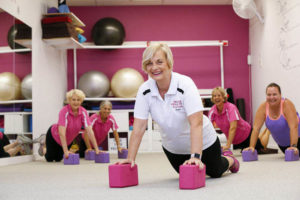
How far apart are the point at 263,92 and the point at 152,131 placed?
1.80m

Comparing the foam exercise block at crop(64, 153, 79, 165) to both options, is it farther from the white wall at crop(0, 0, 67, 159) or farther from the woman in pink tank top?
the woman in pink tank top

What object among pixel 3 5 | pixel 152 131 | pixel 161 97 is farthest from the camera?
pixel 152 131

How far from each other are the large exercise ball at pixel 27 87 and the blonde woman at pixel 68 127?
0.58m

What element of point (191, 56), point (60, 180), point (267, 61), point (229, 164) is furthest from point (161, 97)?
point (191, 56)

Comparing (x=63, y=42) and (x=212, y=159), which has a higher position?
(x=63, y=42)

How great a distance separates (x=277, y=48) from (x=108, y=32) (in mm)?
2570

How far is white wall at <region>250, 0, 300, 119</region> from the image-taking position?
4750 mm

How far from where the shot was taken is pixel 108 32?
6.36 meters

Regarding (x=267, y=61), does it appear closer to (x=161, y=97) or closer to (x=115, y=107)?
(x=115, y=107)

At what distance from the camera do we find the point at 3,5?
4.31 metres

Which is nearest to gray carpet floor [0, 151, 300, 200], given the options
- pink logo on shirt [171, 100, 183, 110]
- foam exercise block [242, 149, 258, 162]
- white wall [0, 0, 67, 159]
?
pink logo on shirt [171, 100, 183, 110]

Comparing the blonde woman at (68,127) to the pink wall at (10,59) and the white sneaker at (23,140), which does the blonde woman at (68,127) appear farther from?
the pink wall at (10,59)

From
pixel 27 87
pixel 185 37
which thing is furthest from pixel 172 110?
pixel 185 37

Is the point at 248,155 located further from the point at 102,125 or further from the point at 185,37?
the point at 185,37
